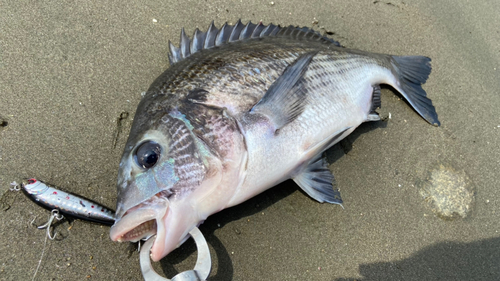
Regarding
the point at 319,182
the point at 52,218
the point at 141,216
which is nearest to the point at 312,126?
the point at 319,182

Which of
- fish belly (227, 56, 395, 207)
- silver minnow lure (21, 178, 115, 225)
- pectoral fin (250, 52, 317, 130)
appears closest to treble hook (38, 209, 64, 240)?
silver minnow lure (21, 178, 115, 225)

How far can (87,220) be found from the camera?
187cm

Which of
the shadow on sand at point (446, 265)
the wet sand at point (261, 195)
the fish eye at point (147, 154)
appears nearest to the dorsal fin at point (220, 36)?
the wet sand at point (261, 195)

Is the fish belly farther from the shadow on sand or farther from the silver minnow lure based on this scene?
the shadow on sand

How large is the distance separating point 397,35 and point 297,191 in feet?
8.17

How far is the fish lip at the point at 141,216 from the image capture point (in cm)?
139

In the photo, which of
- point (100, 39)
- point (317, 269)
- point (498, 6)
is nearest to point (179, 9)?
point (100, 39)

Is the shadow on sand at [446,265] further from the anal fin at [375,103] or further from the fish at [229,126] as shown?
the anal fin at [375,103]

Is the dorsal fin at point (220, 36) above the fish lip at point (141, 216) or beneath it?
above

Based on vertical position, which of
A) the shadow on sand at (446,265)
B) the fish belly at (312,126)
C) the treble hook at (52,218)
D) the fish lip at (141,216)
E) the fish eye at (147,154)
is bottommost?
the treble hook at (52,218)

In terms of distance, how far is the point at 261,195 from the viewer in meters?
2.22

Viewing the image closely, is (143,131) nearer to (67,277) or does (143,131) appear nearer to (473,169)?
(67,277)

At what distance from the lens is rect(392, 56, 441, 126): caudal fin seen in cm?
282

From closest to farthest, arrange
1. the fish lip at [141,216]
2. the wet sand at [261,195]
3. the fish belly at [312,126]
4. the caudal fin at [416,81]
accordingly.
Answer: the fish lip at [141,216], the fish belly at [312,126], the wet sand at [261,195], the caudal fin at [416,81]
